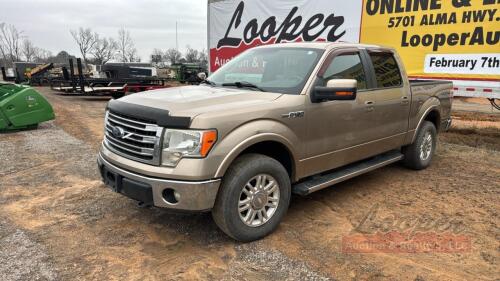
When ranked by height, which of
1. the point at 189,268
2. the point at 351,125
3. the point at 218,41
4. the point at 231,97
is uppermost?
the point at 218,41

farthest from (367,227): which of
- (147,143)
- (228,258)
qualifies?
(147,143)

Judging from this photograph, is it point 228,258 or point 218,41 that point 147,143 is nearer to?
point 228,258

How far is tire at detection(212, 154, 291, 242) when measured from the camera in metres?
3.38

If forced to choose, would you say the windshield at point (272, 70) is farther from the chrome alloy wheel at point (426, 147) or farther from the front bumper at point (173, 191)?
the chrome alloy wheel at point (426, 147)

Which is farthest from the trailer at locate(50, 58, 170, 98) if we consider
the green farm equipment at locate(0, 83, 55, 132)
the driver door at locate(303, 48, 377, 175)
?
the driver door at locate(303, 48, 377, 175)

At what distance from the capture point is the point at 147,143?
3326 mm

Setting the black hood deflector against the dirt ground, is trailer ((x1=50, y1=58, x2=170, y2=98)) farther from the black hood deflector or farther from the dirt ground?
the black hood deflector

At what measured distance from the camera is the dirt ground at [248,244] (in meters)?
3.20

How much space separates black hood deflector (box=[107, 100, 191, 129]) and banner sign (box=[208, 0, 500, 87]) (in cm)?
712

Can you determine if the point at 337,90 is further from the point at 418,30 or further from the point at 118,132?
the point at 418,30

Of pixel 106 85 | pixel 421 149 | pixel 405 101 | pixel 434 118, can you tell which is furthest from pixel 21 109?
pixel 106 85

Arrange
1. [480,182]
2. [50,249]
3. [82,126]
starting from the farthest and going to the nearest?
[82,126], [480,182], [50,249]

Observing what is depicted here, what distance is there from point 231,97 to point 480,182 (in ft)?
13.8

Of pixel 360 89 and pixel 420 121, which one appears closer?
pixel 360 89
